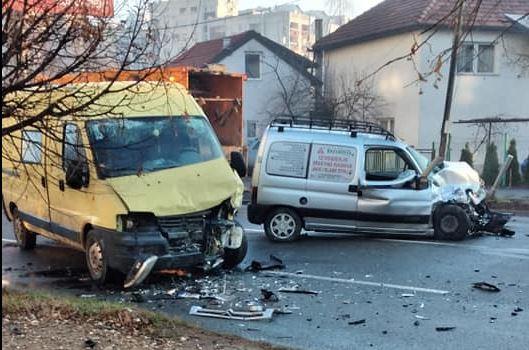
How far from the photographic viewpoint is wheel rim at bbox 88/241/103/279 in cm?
821

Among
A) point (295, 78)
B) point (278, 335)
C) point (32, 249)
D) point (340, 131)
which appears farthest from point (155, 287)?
point (295, 78)

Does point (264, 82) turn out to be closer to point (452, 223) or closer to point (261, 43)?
point (261, 43)

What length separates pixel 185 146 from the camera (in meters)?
8.81

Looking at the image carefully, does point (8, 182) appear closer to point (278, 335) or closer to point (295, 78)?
point (278, 335)

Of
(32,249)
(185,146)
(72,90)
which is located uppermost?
(72,90)

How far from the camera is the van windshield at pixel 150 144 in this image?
803cm

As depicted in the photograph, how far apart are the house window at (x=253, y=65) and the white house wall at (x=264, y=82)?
7.6 inches

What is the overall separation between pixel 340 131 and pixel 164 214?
15.4 ft

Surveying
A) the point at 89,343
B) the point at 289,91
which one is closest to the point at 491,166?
the point at 289,91

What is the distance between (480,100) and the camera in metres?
27.4

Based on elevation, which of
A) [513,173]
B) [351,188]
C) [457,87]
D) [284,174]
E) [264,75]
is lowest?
[513,173]

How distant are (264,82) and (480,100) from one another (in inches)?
490

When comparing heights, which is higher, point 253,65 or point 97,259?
point 253,65

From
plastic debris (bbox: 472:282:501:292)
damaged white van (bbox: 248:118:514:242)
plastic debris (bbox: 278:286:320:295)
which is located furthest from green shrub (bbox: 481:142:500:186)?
plastic debris (bbox: 278:286:320:295)
